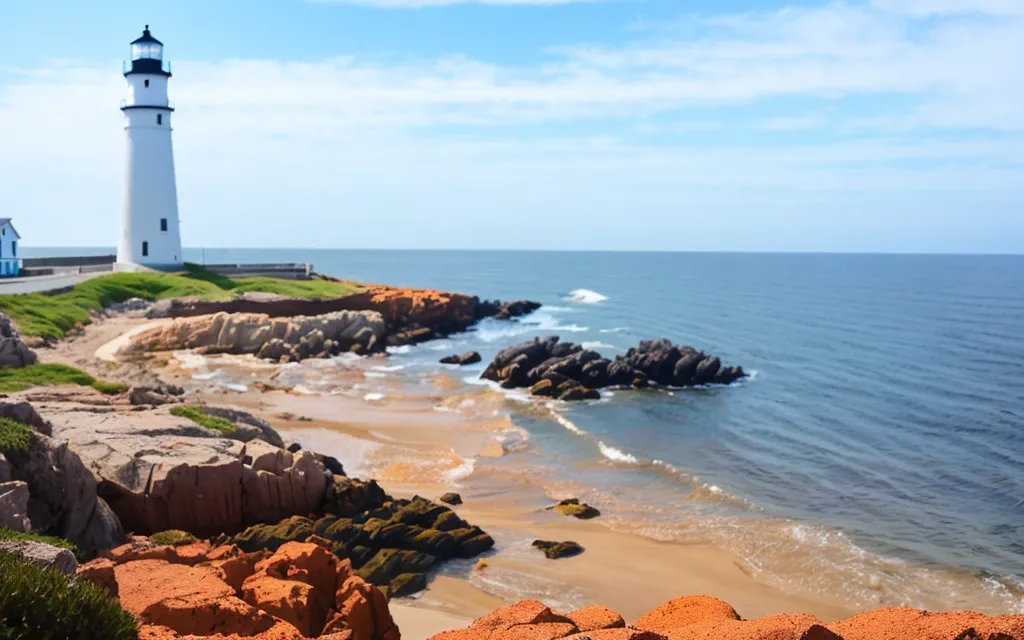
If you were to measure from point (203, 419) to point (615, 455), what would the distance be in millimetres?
12986

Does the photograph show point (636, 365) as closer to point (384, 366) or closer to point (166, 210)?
point (384, 366)

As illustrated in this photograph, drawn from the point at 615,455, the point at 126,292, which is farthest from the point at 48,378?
the point at 126,292

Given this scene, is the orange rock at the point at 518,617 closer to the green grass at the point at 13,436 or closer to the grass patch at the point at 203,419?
the green grass at the point at 13,436

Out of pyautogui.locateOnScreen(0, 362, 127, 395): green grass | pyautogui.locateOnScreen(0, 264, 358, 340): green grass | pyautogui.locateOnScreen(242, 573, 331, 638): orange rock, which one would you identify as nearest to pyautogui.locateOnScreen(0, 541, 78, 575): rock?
pyautogui.locateOnScreen(242, 573, 331, 638): orange rock

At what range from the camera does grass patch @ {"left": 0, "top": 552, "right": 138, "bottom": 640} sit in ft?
21.2

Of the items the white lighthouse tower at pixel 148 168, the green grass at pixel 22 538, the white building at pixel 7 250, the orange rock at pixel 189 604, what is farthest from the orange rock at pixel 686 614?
the white lighthouse tower at pixel 148 168

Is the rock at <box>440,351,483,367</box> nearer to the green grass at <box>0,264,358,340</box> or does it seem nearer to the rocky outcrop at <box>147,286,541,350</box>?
the rocky outcrop at <box>147,286,541,350</box>

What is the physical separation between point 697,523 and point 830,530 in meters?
2.97

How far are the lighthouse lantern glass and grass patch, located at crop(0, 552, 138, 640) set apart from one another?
172ft

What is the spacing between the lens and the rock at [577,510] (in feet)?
68.7

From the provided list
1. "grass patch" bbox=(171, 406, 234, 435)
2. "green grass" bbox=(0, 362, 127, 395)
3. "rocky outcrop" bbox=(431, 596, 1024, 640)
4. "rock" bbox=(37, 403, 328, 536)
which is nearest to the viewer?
"rocky outcrop" bbox=(431, 596, 1024, 640)

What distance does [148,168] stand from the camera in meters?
54.7

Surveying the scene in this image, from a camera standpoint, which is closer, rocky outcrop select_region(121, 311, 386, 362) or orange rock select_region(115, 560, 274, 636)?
orange rock select_region(115, 560, 274, 636)

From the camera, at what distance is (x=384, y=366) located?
4553 centimetres
